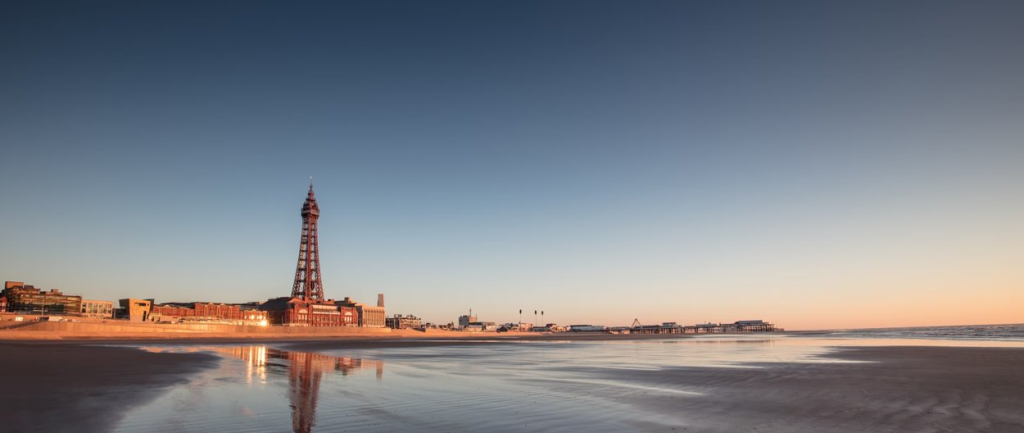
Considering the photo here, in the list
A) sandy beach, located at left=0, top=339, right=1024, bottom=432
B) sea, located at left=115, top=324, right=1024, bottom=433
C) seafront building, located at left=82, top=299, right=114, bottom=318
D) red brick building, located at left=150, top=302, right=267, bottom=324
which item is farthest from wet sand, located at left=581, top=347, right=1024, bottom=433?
seafront building, located at left=82, top=299, right=114, bottom=318

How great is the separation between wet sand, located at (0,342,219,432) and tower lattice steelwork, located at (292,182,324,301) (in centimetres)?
14047

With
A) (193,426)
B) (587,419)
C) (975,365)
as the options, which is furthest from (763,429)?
(975,365)

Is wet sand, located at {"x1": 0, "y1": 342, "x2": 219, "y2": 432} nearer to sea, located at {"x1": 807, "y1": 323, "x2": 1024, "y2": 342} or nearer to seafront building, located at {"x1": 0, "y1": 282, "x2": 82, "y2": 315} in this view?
sea, located at {"x1": 807, "y1": 323, "x2": 1024, "y2": 342}

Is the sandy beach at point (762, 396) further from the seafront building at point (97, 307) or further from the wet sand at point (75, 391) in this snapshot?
the seafront building at point (97, 307)

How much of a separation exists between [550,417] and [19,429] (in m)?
8.79

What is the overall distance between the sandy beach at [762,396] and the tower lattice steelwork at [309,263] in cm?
14319

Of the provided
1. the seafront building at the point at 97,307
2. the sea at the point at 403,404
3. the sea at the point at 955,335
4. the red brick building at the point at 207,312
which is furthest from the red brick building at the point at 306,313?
the sea at the point at 403,404

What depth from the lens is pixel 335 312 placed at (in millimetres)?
159000

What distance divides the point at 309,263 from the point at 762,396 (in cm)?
16147

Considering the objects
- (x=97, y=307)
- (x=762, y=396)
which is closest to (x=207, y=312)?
(x=97, y=307)

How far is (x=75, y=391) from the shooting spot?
13281mm

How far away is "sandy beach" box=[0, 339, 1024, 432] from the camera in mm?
9961

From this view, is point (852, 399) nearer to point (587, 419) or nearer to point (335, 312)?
point (587, 419)

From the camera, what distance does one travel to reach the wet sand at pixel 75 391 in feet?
30.6
